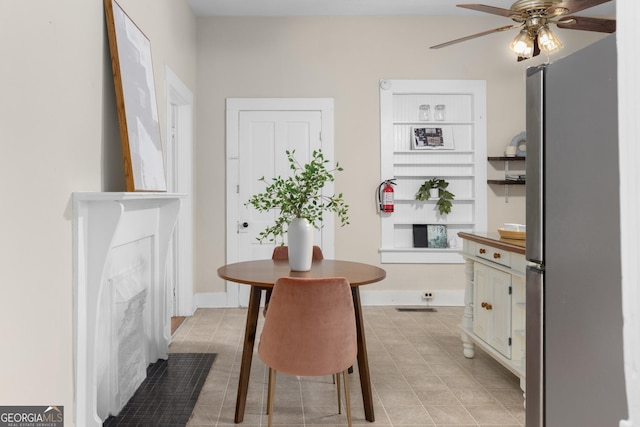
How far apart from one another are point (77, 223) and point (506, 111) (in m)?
4.32

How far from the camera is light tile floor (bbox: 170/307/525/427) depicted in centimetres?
231

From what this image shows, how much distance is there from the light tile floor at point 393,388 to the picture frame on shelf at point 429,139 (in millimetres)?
1944

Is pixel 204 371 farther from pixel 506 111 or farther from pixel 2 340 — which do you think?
pixel 506 111

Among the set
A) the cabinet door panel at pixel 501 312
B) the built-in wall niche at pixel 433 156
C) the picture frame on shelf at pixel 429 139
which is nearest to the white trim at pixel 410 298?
the built-in wall niche at pixel 433 156

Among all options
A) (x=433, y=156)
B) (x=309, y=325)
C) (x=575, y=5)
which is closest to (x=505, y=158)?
(x=433, y=156)

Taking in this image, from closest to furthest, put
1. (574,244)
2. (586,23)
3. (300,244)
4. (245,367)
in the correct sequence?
1. (574,244)
2. (245,367)
3. (300,244)
4. (586,23)

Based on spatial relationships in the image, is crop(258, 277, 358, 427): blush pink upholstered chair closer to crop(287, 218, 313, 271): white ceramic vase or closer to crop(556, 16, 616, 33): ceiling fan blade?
crop(287, 218, 313, 271): white ceramic vase

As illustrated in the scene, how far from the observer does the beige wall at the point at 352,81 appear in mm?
4645

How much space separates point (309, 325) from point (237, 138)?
124 inches

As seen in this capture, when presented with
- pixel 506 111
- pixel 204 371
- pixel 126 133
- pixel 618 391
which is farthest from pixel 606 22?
pixel 204 371

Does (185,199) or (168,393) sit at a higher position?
(185,199)

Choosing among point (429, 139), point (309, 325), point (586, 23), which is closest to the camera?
point (309, 325)

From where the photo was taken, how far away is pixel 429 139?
477 centimetres

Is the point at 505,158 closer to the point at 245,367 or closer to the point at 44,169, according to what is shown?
the point at 245,367
